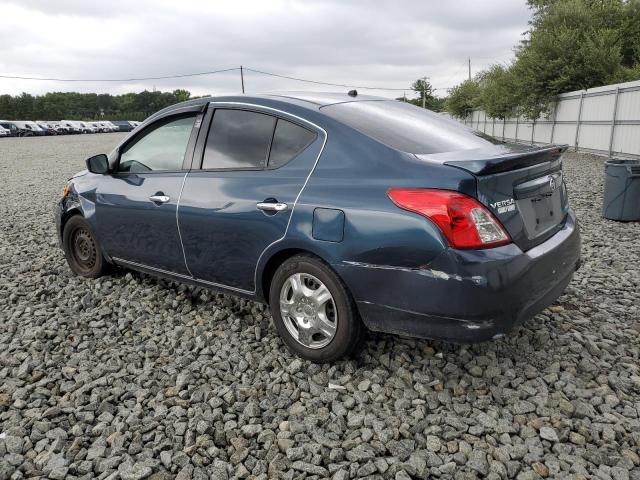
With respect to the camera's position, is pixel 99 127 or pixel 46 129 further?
pixel 99 127

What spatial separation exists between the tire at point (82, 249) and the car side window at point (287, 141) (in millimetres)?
2244

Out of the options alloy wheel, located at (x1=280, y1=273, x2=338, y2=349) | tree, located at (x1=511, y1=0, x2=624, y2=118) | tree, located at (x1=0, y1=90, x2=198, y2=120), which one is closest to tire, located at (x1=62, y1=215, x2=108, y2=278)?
alloy wheel, located at (x1=280, y1=273, x2=338, y2=349)

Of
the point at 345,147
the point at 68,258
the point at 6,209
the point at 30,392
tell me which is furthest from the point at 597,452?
the point at 6,209

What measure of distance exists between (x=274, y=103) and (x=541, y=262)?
189 cm

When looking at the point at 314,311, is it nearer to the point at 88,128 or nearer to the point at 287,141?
the point at 287,141

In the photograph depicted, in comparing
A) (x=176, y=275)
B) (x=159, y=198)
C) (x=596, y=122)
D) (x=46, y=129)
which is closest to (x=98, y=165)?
(x=159, y=198)

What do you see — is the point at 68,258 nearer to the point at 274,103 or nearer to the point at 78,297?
the point at 78,297

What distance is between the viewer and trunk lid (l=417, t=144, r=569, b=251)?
8.80 feet

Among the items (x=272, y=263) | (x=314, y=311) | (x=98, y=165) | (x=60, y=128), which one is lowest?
(x=60, y=128)

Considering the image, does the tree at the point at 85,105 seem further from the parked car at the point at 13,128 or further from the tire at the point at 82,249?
the tire at the point at 82,249

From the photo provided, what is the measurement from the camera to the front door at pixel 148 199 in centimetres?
391

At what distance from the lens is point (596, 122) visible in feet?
53.1

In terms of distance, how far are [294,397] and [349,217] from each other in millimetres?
1050

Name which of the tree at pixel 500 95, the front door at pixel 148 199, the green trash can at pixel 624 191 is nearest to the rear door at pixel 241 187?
the front door at pixel 148 199
